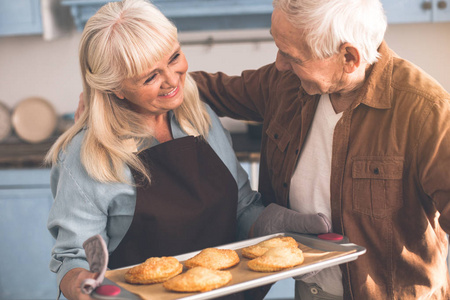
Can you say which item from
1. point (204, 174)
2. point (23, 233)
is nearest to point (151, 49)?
point (204, 174)

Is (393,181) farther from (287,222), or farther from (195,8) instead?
(195,8)

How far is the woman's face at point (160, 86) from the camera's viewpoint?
1.31 metres

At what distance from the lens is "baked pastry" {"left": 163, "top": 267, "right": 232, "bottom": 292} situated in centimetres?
105

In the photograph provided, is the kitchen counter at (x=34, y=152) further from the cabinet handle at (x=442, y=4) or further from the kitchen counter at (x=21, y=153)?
the cabinet handle at (x=442, y=4)

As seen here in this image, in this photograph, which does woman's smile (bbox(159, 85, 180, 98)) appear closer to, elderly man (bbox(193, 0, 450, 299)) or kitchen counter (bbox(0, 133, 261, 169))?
elderly man (bbox(193, 0, 450, 299))

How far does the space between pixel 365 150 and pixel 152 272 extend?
60 centimetres

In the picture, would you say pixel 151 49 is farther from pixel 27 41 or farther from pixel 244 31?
pixel 27 41

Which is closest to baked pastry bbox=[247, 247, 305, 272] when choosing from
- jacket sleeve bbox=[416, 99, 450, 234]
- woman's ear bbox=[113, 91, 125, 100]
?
jacket sleeve bbox=[416, 99, 450, 234]

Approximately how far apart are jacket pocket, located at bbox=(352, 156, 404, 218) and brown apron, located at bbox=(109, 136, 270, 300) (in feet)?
1.23

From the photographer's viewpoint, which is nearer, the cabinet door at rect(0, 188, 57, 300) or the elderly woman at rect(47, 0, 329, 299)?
the elderly woman at rect(47, 0, 329, 299)

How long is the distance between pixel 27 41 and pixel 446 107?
2833mm

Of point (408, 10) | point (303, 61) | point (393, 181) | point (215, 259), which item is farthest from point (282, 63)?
point (408, 10)

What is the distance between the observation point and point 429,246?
1253 mm

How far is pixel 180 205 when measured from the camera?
1327 millimetres
